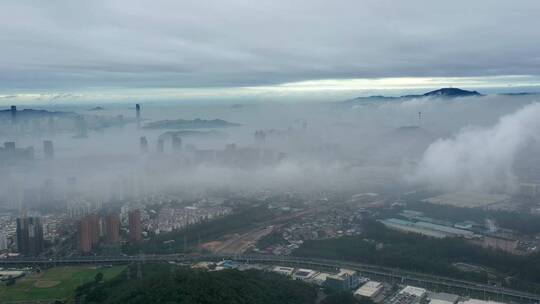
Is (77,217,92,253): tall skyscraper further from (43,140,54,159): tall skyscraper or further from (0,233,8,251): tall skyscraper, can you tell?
(43,140,54,159): tall skyscraper

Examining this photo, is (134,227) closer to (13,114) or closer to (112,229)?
(112,229)

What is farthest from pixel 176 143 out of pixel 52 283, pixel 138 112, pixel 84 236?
pixel 52 283

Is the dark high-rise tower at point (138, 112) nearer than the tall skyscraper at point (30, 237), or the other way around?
the tall skyscraper at point (30, 237)

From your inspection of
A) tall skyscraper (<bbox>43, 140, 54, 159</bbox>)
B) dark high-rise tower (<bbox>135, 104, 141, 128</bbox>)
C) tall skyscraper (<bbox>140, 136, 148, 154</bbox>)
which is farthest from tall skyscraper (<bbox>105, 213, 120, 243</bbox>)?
dark high-rise tower (<bbox>135, 104, 141, 128</bbox>)

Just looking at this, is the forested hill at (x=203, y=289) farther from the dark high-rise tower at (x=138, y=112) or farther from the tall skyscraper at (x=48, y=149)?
the dark high-rise tower at (x=138, y=112)

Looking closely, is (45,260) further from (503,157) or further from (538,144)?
(538,144)

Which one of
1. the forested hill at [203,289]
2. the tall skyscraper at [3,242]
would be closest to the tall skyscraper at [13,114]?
the tall skyscraper at [3,242]

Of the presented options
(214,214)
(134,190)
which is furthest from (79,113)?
(214,214)
